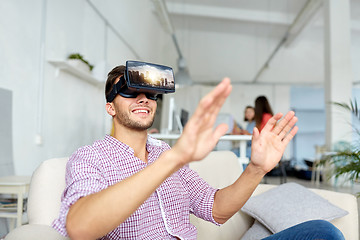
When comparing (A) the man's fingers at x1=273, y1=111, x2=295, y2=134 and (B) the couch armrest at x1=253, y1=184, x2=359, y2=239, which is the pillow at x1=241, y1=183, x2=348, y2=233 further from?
(A) the man's fingers at x1=273, y1=111, x2=295, y2=134

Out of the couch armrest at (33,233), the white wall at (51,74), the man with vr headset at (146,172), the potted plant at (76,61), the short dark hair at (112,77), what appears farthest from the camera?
the potted plant at (76,61)

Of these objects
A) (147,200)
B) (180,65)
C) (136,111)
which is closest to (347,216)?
(147,200)

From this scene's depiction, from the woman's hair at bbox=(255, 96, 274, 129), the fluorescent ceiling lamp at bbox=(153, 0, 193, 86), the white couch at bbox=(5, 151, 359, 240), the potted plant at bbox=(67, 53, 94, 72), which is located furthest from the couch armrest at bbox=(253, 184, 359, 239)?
the fluorescent ceiling lamp at bbox=(153, 0, 193, 86)

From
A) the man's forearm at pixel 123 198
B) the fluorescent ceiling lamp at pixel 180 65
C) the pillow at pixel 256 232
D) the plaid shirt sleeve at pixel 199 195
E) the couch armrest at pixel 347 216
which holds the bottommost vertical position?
the pillow at pixel 256 232

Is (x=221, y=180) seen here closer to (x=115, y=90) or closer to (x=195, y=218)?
(x=195, y=218)

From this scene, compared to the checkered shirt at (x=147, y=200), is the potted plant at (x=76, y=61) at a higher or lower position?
higher

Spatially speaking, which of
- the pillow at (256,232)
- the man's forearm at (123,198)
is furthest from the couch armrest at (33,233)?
the pillow at (256,232)

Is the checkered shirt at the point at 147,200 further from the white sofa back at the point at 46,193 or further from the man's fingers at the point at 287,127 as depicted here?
the man's fingers at the point at 287,127

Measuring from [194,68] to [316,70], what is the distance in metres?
4.24

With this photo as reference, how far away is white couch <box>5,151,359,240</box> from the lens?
1.16m

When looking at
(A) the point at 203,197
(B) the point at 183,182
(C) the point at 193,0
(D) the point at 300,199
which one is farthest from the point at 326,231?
(C) the point at 193,0

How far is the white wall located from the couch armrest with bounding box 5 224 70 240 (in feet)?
7.20

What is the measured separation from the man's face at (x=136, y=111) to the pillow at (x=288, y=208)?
0.91m

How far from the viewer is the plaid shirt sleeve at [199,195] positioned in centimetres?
130
